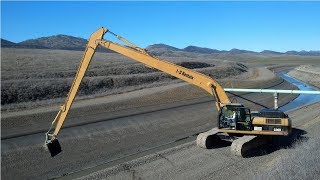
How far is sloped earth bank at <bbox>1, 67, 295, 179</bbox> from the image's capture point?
19.1 metres

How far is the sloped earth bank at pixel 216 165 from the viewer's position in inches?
571

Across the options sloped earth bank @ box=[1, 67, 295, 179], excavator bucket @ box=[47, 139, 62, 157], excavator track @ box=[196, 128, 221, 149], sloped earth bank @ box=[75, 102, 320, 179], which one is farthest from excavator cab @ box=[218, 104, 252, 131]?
excavator bucket @ box=[47, 139, 62, 157]

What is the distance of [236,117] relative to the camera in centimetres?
1916

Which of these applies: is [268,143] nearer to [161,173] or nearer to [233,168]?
[233,168]

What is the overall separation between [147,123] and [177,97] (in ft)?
35.6

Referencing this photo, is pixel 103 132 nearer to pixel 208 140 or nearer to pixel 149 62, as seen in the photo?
pixel 149 62

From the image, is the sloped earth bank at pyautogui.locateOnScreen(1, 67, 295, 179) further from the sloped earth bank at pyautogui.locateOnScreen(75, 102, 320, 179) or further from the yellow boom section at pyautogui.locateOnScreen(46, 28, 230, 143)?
the sloped earth bank at pyautogui.locateOnScreen(75, 102, 320, 179)

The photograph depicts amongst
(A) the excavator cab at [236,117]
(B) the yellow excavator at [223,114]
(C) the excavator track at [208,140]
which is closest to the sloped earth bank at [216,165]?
(C) the excavator track at [208,140]

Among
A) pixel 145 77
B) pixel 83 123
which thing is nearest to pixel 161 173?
pixel 83 123

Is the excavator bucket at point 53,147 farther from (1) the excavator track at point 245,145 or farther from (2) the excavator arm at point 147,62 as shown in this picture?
(1) the excavator track at point 245,145

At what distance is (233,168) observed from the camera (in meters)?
16.8

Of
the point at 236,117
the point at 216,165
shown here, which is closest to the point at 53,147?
the point at 216,165

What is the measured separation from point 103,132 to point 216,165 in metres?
9.21

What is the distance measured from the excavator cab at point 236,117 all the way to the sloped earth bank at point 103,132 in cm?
436
